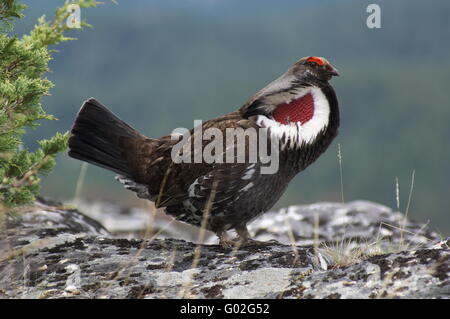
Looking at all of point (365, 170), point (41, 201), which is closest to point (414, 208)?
point (365, 170)

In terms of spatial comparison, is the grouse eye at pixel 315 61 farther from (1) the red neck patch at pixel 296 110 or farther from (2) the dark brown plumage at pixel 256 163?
(1) the red neck patch at pixel 296 110

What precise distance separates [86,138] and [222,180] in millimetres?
1885

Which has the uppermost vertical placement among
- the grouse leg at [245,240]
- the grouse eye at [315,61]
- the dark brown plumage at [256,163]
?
the grouse eye at [315,61]

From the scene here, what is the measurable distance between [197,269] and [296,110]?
81.2 inches

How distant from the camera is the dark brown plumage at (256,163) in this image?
272 inches

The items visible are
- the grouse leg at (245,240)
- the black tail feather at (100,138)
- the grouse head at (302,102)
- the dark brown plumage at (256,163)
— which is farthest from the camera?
the black tail feather at (100,138)

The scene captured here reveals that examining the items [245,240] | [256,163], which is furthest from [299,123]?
[245,240]

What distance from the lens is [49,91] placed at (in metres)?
7.25

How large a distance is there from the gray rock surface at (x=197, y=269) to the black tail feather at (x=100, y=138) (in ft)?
3.03

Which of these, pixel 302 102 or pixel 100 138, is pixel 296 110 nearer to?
pixel 302 102

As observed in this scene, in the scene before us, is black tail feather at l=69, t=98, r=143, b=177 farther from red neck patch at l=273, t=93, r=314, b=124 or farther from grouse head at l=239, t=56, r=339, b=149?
red neck patch at l=273, t=93, r=314, b=124

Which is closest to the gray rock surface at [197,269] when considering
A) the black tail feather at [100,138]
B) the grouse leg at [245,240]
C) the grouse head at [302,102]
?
the grouse leg at [245,240]

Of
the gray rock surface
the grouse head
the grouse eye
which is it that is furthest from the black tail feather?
the grouse eye
